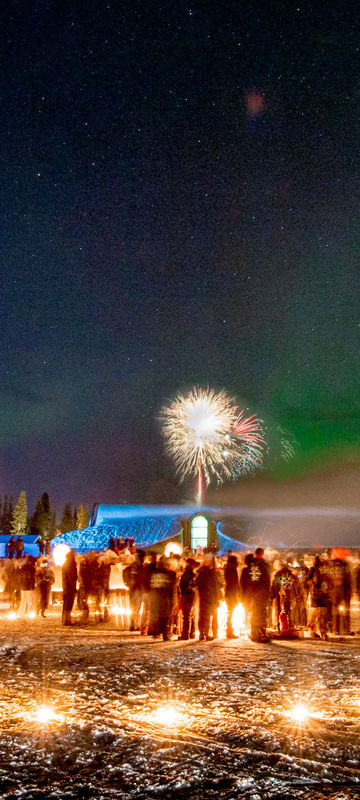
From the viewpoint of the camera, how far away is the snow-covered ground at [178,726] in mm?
4754

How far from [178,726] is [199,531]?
130 ft

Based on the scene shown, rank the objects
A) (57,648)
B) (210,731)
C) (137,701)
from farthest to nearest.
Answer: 1. (57,648)
2. (137,701)
3. (210,731)

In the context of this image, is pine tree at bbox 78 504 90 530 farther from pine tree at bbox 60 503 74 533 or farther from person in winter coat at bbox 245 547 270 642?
person in winter coat at bbox 245 547 270 642

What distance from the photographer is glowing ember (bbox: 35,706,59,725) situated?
642 centimetres

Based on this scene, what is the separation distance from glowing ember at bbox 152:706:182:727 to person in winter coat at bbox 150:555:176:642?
6.58 meters

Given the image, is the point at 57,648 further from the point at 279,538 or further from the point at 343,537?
the point at 343,537

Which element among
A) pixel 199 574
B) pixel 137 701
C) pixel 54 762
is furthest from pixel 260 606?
pixel 54 762

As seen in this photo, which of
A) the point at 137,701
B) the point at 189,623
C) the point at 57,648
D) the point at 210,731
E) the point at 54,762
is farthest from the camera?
the point at 189,623

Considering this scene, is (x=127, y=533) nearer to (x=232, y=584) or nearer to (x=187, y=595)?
(x=232, y=584)

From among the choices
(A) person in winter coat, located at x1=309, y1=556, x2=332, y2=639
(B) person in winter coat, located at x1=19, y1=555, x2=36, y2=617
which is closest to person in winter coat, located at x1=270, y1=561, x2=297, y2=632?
(A) person in winter coat, located at x1=309, y1=556, x2=332, y2=639

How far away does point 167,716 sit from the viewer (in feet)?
21.7

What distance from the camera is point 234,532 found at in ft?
152

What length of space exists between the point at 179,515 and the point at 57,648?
34804 mm

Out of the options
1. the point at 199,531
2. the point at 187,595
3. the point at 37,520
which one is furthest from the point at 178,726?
the point at 37,520
